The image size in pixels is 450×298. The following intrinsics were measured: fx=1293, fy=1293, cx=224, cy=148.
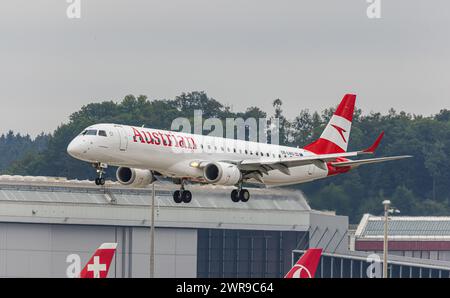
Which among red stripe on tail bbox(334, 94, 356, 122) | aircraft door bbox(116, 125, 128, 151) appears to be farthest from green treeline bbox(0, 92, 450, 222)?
aircraft door bbox(116, 125, 128, 151)

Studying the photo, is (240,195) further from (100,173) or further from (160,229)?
(160,229)

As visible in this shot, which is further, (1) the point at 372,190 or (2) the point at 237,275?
(1) the point at 372,190

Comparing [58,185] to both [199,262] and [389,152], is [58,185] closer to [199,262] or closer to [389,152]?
[199,262]

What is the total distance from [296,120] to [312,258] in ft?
415

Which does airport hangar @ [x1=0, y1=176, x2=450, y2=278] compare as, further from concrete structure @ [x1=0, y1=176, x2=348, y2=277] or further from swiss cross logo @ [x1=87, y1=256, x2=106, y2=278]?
swiss cross logo @ [x1=87, y1=256, x2=106, y2=278]

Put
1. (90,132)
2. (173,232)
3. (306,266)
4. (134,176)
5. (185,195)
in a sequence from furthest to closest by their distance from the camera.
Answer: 1. (173,232)
2. (185,195)
3. (134,176)
4. (90,132)
5. (306,266)

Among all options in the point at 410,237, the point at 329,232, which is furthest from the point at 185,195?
the point at 410,237

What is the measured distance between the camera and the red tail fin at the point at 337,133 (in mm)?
84875

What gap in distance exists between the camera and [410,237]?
130125 mm

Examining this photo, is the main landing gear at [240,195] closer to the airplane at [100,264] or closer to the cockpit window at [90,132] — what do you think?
the cockpit window at [90,132]

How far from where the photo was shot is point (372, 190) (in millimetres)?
133875

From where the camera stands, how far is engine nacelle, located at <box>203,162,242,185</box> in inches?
2721

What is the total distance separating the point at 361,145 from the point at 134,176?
92.1 meters
